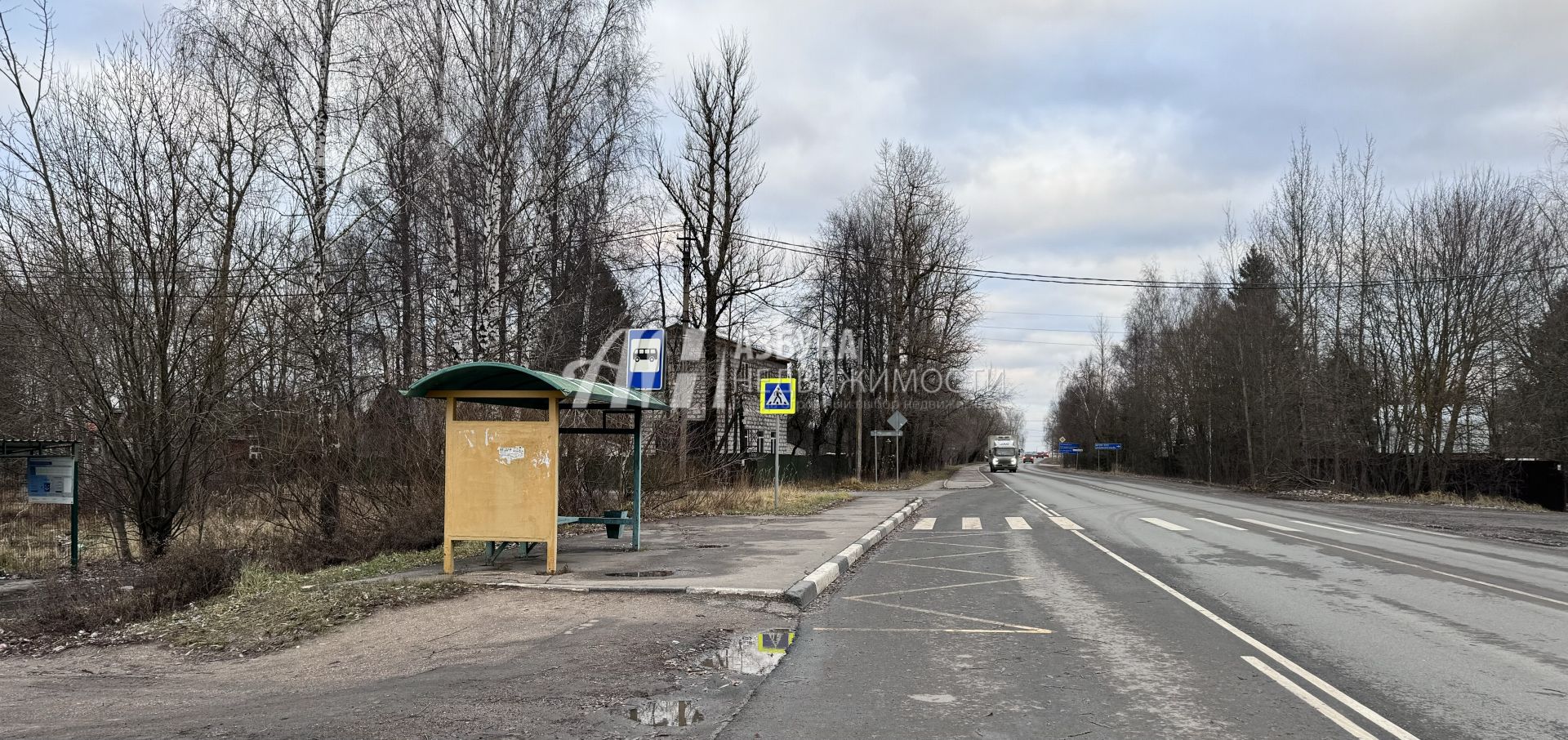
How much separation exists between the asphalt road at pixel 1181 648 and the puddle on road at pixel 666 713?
29 centimetres

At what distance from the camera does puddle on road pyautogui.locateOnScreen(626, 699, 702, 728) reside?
4820 millimetres

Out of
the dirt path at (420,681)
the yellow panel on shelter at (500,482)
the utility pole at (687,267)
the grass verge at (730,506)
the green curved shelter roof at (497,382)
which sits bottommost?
the grass verge at (730,506)

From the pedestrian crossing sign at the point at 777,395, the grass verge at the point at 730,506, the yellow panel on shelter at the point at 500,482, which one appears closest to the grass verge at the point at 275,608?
the yellow panel on shelter at the point at 500,482

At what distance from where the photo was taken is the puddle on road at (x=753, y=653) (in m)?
6.12

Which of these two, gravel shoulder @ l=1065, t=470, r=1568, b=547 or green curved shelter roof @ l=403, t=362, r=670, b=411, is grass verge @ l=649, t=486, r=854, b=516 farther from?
gravel shoulder @ l=1065, t=470, r=1568, b=547

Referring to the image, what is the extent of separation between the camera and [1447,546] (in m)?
14.5

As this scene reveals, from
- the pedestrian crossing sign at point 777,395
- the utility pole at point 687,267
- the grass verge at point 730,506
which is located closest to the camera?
the grass verge at point 730,506

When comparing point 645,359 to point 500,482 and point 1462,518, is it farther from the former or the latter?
point 1462,518

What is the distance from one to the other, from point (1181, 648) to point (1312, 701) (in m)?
1.51

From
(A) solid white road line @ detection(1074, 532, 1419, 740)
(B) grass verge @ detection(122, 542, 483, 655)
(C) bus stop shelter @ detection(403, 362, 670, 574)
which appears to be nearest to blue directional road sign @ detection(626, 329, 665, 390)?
(C) bus stop shelter @ detection(403, 362, 670, 574)

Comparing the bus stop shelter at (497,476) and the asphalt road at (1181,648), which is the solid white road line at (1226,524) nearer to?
the asphalt road at (1181,648)

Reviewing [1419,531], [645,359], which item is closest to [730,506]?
[645,359]

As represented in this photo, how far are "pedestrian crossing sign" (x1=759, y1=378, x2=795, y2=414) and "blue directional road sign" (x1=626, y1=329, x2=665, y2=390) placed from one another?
18.8 ft

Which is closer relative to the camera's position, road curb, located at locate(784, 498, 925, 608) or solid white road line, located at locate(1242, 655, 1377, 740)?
solid white road line, located at locate(1242, 655, 1377, 740)
